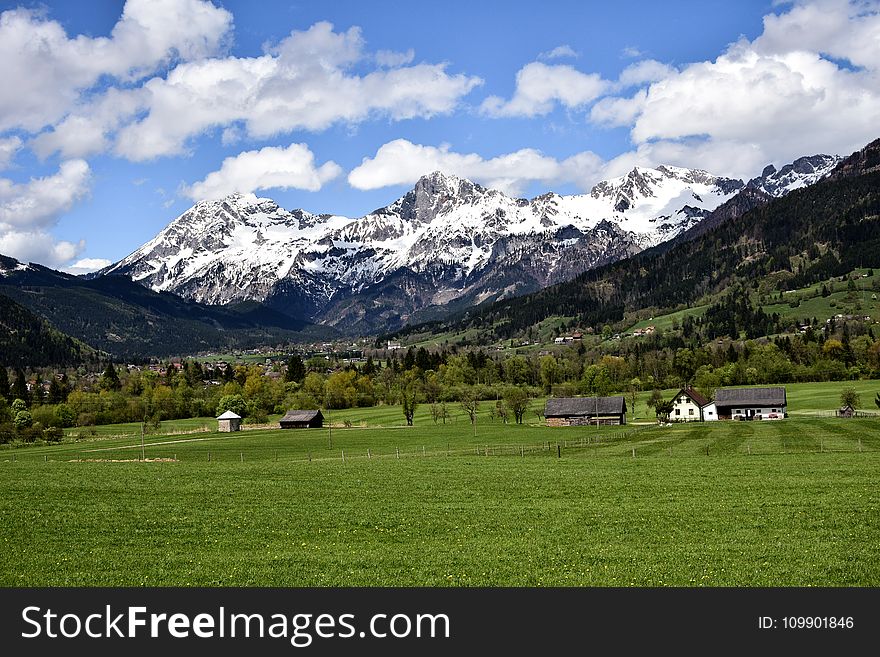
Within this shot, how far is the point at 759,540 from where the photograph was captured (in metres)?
26.7

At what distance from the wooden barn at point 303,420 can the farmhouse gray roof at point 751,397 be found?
75.6 m

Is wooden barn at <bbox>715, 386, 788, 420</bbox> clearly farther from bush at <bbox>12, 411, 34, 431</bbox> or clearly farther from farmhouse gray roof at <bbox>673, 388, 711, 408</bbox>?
bush at <bbox>12, 411, 34, 431</bbox>

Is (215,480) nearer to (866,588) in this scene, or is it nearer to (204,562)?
(204,562)

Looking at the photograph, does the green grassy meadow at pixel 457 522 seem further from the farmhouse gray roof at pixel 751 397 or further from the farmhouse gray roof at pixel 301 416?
the farmhouse gray roof at pixel 301 416

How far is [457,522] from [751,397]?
385 feet

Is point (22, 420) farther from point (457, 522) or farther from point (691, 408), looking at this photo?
point (457, 522)

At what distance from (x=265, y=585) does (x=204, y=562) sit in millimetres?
3844

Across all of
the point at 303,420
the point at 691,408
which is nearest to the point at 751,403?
the point at 691,408

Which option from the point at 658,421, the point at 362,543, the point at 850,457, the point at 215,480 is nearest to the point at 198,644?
the point at 362,543

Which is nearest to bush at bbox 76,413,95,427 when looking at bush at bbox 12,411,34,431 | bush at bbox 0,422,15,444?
bush at bbox 12,411,34,431

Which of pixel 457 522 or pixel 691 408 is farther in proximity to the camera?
pixel 691 408

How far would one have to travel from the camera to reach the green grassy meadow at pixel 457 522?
22.5 meters

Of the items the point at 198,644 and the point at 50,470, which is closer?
the point at 198,644

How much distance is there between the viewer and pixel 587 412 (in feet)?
447
